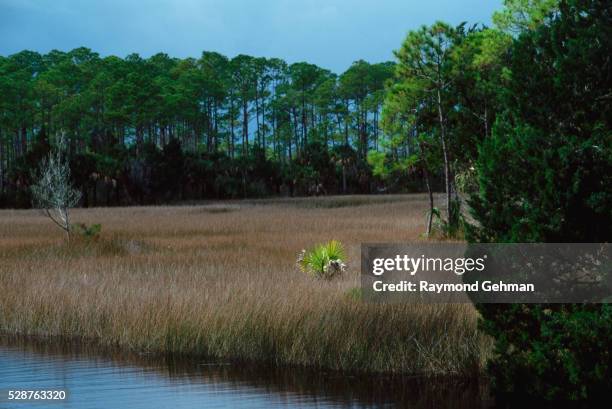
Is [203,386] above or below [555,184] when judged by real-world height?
below

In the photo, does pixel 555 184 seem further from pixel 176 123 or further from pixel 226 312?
pixel 176 123

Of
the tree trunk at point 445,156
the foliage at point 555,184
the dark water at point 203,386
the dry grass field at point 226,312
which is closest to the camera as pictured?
the foliage at point 555,184

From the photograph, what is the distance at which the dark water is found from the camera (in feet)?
32.2

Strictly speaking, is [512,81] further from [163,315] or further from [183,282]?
[183,282]

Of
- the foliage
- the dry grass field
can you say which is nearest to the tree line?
the dry grass field

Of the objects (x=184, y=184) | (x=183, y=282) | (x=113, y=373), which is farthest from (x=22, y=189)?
(x=113, y=373)

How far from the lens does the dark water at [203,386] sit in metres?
9.82

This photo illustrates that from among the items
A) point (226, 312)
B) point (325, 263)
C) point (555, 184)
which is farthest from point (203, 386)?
point (325, 263)

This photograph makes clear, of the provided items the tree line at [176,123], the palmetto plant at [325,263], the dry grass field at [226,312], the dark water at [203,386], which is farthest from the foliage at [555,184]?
the tree line at [176,123]

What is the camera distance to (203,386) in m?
10.7

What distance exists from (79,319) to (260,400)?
17.2 ft

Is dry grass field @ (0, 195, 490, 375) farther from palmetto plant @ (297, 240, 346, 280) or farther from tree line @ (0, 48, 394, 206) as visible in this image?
tree line @ (0, 48, 394, 206)

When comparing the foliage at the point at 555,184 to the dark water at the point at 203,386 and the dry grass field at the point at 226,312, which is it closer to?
the dark water at the point at 203,386

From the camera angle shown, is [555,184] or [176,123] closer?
[555,184]
